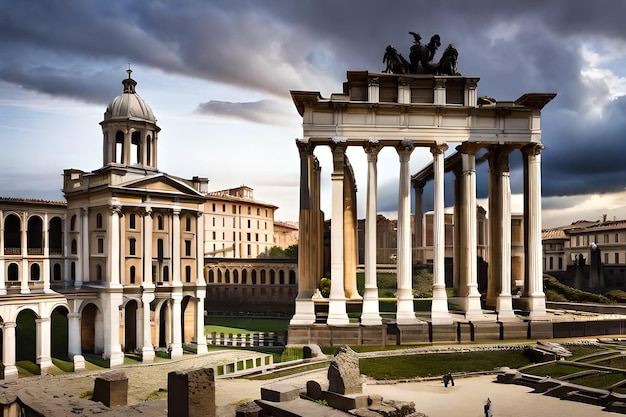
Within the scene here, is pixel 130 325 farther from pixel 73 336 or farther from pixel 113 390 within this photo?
pixel 113 390

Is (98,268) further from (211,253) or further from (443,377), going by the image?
(211,253)

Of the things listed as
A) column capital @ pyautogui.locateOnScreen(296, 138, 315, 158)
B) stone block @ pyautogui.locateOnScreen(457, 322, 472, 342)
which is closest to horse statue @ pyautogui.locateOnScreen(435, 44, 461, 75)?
column capital @ pyautogui.locateOnScreen(296, 138, 315, 158)

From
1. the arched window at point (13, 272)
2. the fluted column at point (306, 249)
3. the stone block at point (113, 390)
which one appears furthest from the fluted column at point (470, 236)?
the arched window at point (13, 272)

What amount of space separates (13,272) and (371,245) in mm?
33581

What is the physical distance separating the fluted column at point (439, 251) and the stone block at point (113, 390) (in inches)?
607

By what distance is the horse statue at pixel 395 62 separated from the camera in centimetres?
3155

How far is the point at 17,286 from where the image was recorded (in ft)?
150

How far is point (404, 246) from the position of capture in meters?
30.3

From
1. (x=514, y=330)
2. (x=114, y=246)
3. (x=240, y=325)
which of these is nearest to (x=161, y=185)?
(x=114, y=246)

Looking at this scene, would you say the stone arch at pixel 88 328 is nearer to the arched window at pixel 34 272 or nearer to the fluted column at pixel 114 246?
the fluted column at pixel 114 246

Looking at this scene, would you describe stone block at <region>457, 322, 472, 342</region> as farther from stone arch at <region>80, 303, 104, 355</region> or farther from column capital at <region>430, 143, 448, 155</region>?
stone arch at <region>80, 303, 104, 355</region>

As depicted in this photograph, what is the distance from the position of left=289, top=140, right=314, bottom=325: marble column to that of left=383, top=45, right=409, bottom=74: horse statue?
623 cm

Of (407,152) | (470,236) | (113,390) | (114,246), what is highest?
(407,152)

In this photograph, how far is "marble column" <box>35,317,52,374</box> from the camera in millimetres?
39188
